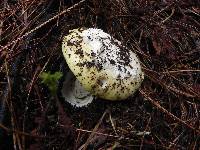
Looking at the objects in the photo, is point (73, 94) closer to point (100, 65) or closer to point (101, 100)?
point (101, 100)

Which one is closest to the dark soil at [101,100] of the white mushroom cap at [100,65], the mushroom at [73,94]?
the mushroom at [73,94]

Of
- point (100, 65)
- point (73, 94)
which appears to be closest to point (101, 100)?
point (73, 94)

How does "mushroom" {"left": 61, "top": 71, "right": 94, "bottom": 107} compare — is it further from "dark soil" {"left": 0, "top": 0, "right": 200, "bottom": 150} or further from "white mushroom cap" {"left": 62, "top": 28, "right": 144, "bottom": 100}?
"white mushroom cap" {"left": 62, "top": 28, "right": 144, "bottom": 100}

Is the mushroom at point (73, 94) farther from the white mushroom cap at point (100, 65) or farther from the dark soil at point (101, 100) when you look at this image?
the white mushroom cap at point (100, 65)

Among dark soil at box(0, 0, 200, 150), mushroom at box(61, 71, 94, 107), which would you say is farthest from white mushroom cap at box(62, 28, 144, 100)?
mushroom at box(61, 71, 94, 107)

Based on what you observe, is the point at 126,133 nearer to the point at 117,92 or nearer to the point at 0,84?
the point at 117,92

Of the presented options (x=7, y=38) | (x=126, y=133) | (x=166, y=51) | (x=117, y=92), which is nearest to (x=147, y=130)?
(x=126, y=133)
